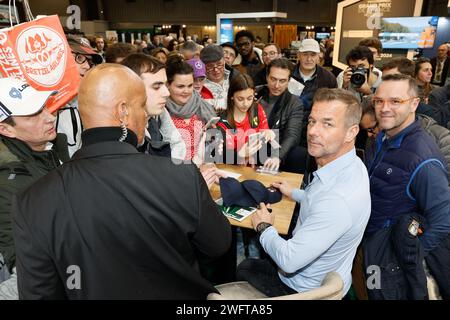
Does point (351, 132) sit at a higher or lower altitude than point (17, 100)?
lower

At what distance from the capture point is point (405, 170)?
1795 millimetres

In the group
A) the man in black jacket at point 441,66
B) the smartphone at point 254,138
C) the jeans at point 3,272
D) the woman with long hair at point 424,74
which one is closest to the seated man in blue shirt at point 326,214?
the smartphone at point 254,138

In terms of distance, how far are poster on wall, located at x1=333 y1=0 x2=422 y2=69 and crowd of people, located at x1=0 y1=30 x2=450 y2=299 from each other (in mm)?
4722

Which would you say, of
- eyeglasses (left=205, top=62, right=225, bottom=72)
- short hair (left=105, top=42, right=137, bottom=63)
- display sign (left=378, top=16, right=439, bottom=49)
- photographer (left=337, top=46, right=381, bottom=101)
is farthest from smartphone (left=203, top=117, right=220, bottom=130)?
display sign (left=378, top=16, right=439, bottom=49)

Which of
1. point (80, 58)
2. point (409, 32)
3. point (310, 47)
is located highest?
point (409, 32)

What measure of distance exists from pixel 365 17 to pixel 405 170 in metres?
6.47

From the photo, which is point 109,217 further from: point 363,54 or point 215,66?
point 363,54

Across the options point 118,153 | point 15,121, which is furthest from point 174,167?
point 15,121

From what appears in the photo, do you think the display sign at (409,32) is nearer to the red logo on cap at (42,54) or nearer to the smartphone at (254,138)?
the smartphone at (254,138)

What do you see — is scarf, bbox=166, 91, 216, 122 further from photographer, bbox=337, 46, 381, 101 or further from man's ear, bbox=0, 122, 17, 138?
photographer, bbox=337, 46, 381, 101

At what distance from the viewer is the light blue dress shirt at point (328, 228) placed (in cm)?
135

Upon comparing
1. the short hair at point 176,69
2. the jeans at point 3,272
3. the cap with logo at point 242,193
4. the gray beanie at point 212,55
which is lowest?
the jeans at point 3,272

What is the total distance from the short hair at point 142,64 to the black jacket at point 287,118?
155 centimetres

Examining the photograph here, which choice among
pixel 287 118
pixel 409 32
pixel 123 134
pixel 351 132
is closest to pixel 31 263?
pixel 123 134
